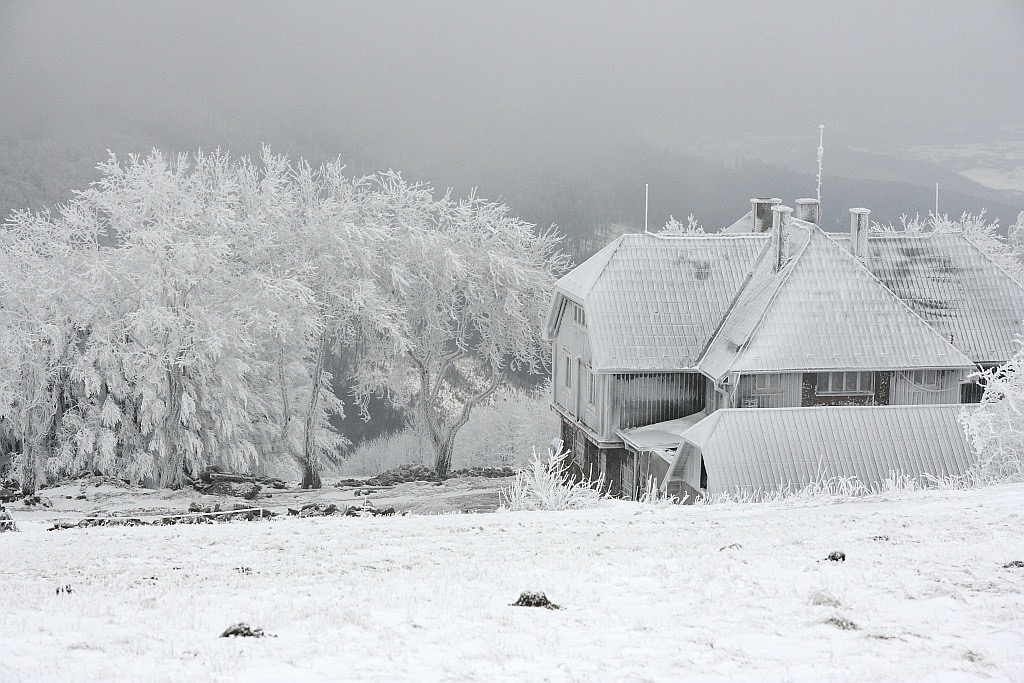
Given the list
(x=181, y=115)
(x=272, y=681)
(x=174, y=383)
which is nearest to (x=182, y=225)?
(x=174, y=383)

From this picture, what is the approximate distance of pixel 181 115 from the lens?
98.8m

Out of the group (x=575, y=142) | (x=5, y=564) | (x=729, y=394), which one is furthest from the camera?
(x=575, y=142)

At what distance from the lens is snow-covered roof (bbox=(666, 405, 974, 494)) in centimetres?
2156

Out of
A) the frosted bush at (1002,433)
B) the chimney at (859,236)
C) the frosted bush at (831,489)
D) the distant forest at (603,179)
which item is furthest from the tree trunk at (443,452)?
the distant forest at (603,179)

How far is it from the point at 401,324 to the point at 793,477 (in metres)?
19.5

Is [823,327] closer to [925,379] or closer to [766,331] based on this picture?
[766,331]

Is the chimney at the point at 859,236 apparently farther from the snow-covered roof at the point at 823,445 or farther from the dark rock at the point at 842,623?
the dark rock at the point at 842,623

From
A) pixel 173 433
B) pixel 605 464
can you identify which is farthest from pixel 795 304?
pixel 173 433

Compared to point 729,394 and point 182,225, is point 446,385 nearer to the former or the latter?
point 182,225

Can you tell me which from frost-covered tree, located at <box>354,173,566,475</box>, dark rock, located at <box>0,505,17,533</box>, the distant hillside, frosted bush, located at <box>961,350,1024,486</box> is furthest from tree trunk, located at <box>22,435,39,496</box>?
the distant hillside

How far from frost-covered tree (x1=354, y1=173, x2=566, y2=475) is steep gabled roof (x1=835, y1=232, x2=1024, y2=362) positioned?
505 inches

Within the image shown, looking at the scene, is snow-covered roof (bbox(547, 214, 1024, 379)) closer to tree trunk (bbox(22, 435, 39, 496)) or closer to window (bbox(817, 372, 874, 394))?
window (bbox(817, 372, 874, 394))

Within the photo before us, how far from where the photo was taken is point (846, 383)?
26.6 metres

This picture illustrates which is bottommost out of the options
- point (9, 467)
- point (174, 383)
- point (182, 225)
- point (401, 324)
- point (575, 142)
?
point (9, 467)
